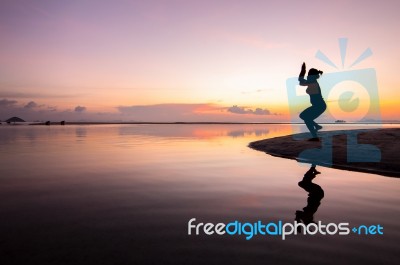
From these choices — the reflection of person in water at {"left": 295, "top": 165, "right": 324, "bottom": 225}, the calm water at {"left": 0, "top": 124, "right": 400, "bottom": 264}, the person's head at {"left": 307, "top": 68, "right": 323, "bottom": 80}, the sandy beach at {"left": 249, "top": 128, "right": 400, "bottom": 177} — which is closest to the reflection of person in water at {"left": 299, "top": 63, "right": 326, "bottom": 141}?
the person's head at {"left": 307, "top": 68, "right": 323, "bottom": 80}

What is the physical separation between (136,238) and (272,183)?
677 centimetres

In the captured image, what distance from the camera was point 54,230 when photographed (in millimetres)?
5855

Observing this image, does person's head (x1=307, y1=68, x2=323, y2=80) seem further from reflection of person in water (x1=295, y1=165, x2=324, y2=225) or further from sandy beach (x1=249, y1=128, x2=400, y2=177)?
reflection of person in water (x1=295, y1=165, x2=324, y2=225)

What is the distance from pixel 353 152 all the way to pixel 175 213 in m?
13.4

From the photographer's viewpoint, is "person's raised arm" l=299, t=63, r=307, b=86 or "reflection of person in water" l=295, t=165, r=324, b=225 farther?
"person's raised arm" l=299, t=63, r=307, b=86

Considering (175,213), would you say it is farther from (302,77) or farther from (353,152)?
(353,152)

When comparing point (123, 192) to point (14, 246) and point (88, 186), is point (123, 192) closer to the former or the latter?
point (88, 186)

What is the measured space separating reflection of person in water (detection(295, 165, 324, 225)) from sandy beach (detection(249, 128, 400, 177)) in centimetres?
293

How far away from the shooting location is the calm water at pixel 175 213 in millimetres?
4816

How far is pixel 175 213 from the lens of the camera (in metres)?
7.16

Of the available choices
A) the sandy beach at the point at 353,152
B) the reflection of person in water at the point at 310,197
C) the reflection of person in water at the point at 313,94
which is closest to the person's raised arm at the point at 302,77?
the reflection of person in water at the point at 313,94

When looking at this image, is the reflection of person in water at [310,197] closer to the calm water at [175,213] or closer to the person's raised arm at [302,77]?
the calm water at [175,213]

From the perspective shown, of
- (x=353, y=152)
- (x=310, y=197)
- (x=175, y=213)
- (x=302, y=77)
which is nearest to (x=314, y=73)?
(x=302, y=77)

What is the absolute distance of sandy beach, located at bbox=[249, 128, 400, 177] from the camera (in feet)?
45.8
